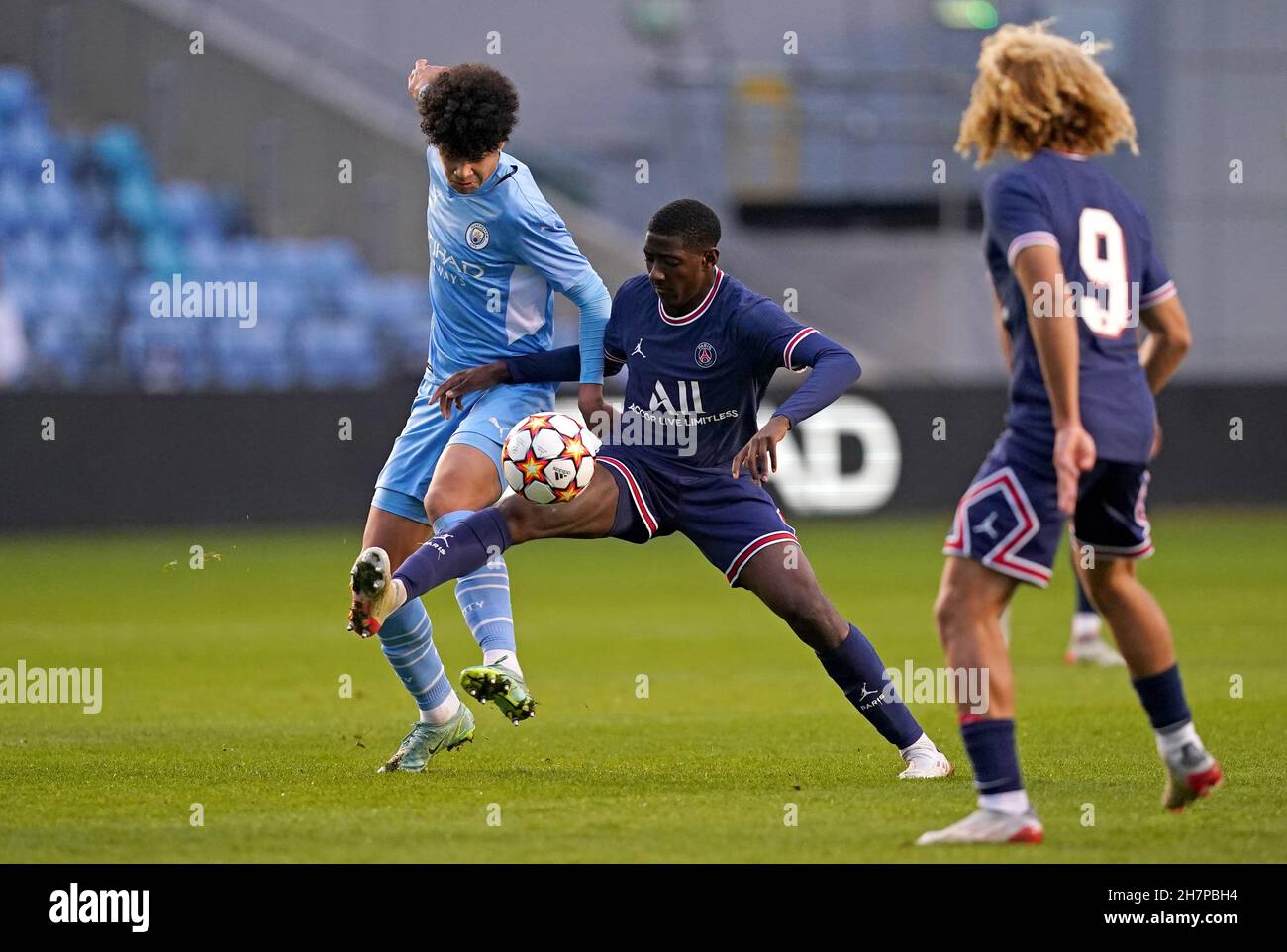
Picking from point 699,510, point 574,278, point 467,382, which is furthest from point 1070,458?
point 467,382

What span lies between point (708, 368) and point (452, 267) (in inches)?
44.3

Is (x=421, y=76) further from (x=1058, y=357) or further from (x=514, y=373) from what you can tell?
(x=1058, y=357)

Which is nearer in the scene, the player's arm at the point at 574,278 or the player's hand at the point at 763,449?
the player's hand at the point at 763,449

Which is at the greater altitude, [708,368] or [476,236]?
[476,236]

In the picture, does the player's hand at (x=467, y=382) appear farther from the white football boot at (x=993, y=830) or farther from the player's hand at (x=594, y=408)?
the white football boot at (x=993, y=830)

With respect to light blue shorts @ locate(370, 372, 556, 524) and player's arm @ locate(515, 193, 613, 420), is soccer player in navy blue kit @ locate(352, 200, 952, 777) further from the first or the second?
light blue shorts @ locate(370, 372, 556, 524)

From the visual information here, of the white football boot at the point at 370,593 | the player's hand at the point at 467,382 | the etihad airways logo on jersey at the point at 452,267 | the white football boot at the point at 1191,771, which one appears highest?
the etihad airways logo on jersey at the point at 452,267

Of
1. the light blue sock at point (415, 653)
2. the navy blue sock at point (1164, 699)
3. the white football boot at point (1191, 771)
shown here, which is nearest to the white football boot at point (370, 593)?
the light blue sock at point (415, 653)

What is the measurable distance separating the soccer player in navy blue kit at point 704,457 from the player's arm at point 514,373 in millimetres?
185

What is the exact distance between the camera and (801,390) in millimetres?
6371

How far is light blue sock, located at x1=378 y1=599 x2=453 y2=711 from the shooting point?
22.8 ft

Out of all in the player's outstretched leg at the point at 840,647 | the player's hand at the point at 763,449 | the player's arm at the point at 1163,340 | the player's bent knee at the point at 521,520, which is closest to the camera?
the player's arm at the point at 1163,340

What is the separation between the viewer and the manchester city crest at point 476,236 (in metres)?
7.02

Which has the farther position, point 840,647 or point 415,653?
point 415,653
